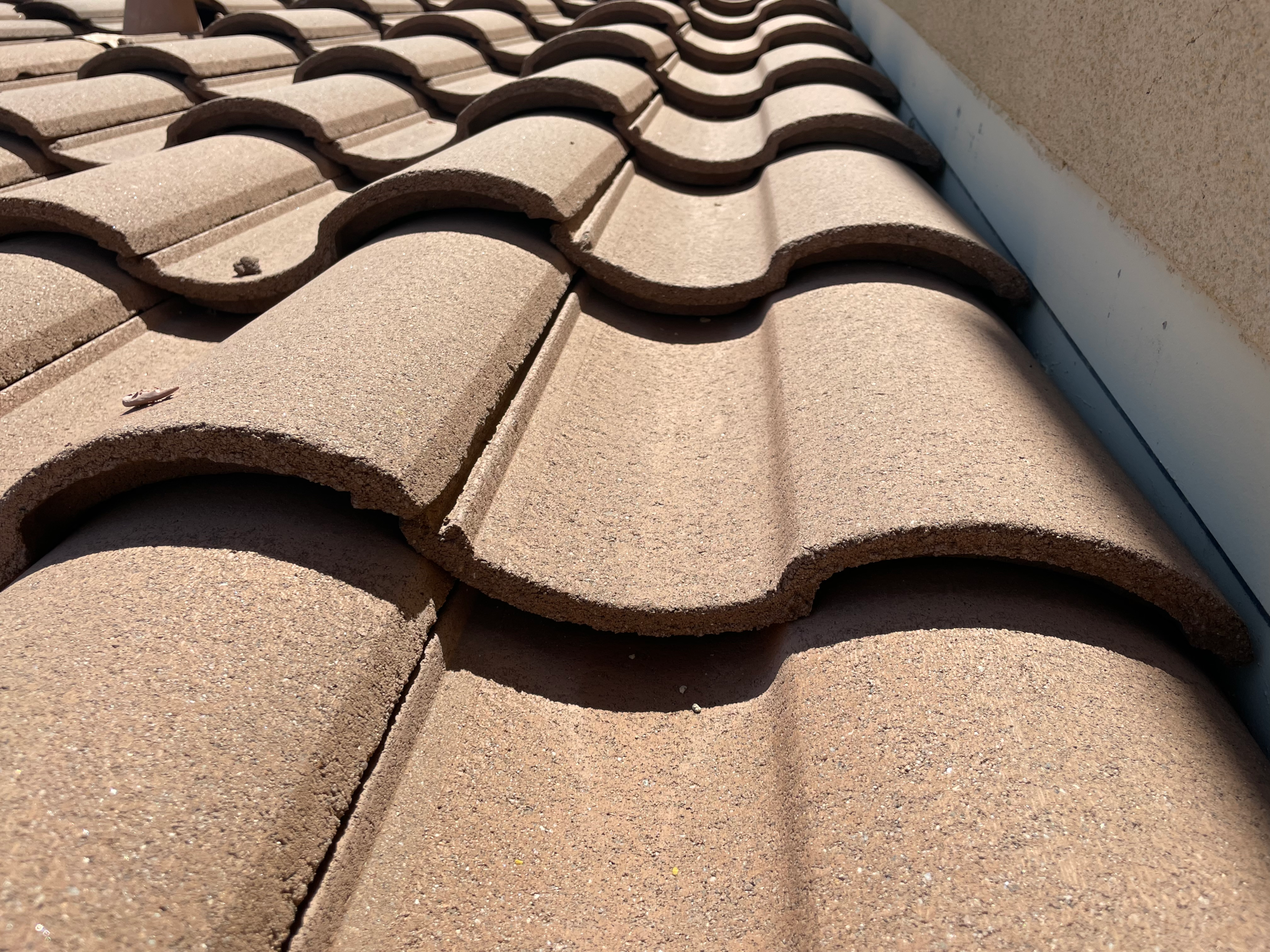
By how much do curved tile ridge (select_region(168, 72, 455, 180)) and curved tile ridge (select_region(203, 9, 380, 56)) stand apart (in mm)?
1430

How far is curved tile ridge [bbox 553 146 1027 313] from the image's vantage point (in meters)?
2.29

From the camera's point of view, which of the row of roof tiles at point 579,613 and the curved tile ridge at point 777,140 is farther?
the curved tile ridge at point 777,140

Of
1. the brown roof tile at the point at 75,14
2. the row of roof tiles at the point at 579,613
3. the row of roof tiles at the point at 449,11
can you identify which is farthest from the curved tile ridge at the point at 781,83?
the brown roof tile at the point at 75,14

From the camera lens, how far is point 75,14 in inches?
218

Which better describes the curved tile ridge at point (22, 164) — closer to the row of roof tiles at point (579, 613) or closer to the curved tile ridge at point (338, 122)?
the curved tile ridge at point (338, 122)

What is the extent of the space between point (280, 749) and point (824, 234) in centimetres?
183

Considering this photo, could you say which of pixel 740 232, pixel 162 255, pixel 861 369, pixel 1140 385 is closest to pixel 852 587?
pixel 861 369

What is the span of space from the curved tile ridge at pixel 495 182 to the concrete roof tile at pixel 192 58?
2.32 metres

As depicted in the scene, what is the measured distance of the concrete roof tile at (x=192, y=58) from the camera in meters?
4.15

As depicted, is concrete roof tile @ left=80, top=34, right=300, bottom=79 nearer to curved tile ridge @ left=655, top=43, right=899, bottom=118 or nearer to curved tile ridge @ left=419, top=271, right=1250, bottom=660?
curved tile ridge @ left=655, top=43, right=899, bottom=118

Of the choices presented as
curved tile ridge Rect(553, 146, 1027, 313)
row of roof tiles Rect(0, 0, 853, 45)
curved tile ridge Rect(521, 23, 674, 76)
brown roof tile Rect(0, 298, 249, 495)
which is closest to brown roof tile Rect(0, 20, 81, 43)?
row of roof tiles Rect(0, 0, 853, 45)

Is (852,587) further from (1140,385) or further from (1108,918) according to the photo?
(1140,385)

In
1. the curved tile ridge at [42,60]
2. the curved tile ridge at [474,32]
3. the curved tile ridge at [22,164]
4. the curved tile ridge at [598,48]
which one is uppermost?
the curved tile ridge at [598,48]

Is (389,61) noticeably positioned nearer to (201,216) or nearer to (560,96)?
(560,96)
